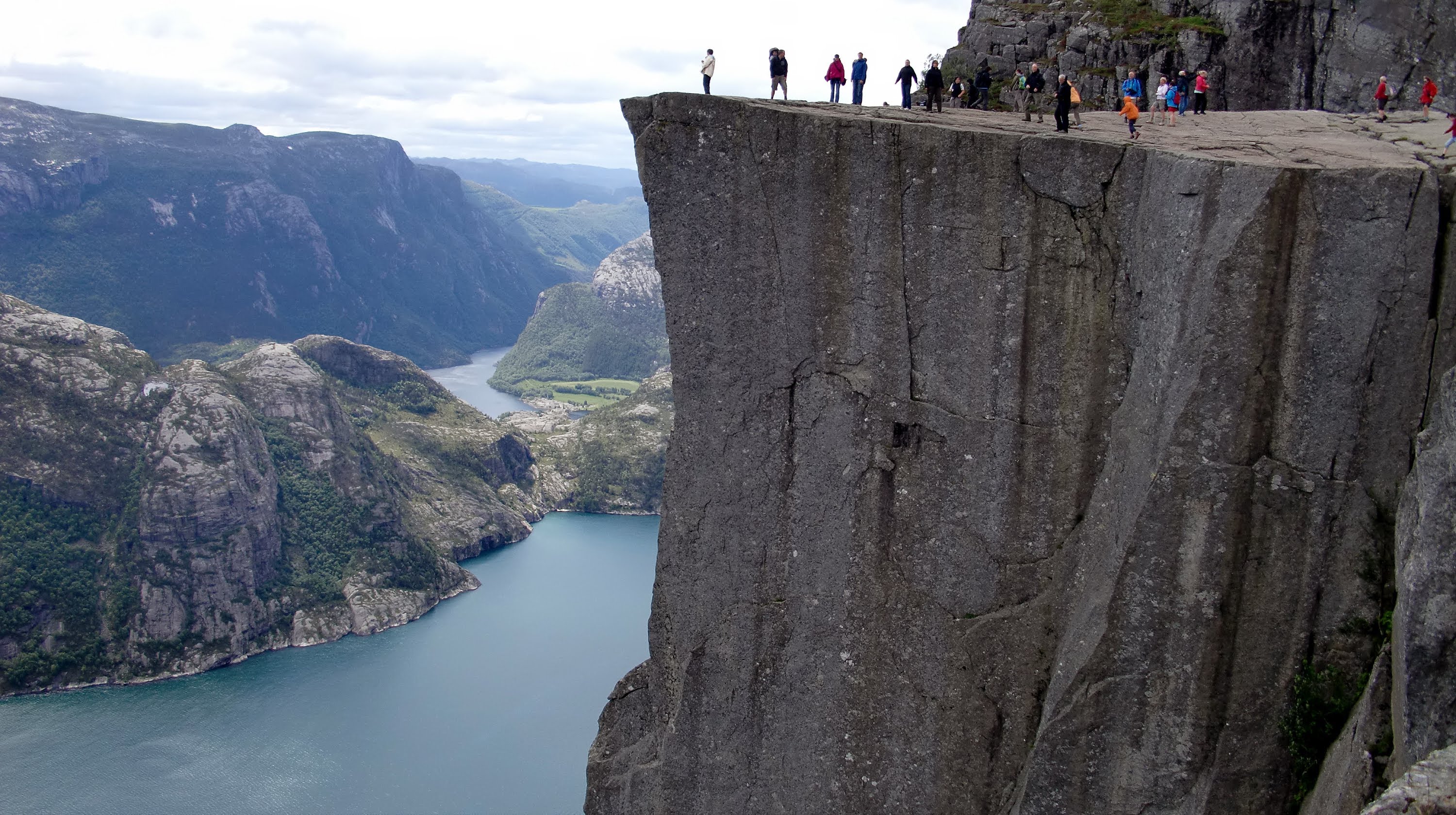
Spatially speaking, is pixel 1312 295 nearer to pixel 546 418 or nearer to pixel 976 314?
pixel 976 314

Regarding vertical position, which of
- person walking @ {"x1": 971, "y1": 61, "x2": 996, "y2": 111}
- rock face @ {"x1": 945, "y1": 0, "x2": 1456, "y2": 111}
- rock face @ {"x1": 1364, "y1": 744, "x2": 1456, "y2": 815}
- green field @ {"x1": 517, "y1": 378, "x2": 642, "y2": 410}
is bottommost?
green field @ {"x1": 517, "y1": 378, "x2": 642, "y2": 410}

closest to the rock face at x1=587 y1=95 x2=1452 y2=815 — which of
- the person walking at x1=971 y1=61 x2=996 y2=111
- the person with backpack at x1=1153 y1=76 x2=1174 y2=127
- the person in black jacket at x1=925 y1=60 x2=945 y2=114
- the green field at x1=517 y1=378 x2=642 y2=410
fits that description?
the person in black jacket at x1=925 y1=60 x2=945 y2=114

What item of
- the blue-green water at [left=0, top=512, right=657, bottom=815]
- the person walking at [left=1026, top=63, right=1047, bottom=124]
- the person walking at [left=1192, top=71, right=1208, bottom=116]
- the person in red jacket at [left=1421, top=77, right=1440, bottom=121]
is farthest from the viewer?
the blue-green water at [left=0, top=512, right=657, bottom=815]

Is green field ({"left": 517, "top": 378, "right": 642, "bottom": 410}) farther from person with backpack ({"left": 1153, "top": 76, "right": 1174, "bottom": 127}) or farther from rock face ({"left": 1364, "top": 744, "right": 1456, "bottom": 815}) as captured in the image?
rock face ({"left": 1364, "top": 744, "right": 1456, "bottom": 815})

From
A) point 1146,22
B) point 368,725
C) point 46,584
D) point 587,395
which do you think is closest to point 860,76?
point 1146,22

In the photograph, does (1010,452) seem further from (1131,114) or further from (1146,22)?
(1146,22)

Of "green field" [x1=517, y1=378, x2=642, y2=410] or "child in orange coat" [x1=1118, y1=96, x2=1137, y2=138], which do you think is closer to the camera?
"child in orange coat" [x1=1118, y1=96, x2=1137, y2=138]

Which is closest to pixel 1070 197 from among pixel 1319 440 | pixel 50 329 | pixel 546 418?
pixel 1319 440
